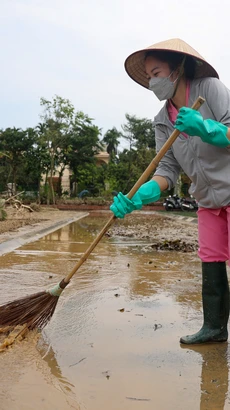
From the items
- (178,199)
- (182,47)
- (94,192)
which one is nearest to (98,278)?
(182,47)

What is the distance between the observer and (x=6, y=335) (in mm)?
2551

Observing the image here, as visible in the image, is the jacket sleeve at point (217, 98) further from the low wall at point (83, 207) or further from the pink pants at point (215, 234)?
the low wall at point (83, 207)

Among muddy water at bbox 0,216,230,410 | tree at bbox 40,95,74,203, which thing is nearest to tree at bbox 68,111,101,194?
tree at bbox 40,95,74,203

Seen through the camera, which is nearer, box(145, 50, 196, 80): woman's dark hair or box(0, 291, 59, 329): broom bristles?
box(145, 50, 196, 80): woman's dark hair

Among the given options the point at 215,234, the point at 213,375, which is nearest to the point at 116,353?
the point at 213,375

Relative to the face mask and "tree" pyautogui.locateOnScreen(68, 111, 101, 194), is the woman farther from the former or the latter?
"tree" pyautogui.locateOnScreen(68, 111, 101, 194)

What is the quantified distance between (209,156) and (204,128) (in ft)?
0.79

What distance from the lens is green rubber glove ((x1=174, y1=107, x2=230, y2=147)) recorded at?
2.15 m

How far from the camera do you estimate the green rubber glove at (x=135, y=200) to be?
2.55 metres

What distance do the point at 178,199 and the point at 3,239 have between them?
1658 cm

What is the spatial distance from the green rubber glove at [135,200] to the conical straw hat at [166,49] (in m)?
0.63

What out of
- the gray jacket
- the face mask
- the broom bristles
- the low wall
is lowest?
the low wall

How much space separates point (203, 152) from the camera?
7.78 feet

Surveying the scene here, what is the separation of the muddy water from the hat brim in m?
1.47
